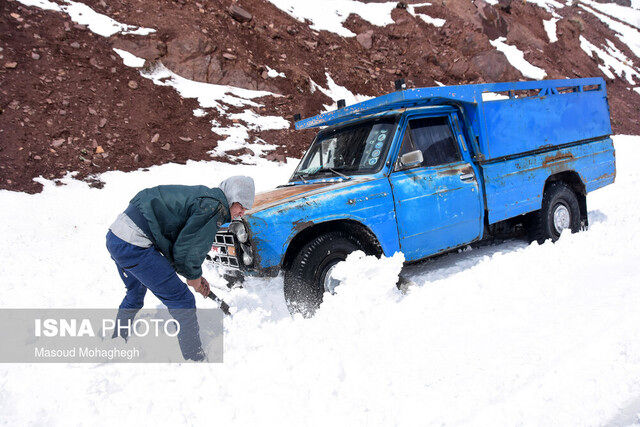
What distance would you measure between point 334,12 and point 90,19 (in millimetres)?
13484

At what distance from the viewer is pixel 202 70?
1548 centimetres

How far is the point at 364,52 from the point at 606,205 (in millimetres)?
16639

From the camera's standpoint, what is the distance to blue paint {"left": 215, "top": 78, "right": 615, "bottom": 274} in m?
3.89

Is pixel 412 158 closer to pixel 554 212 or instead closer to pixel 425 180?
pixel 425 180

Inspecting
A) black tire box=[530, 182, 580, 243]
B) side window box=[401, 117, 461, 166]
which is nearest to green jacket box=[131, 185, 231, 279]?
side window box=[401, 117, 461, 166]

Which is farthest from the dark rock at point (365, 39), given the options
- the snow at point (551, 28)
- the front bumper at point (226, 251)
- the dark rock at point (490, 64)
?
the front bumper at point (226, 251)

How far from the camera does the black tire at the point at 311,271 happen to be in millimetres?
3748

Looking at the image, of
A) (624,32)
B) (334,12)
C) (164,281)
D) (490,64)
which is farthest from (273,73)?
(624,32)

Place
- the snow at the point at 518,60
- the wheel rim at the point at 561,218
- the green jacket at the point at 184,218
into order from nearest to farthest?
1. the green jacket at the point at 184,218
2. the wheel rim at the point at 561,218
3. the snow at the point at 518,60

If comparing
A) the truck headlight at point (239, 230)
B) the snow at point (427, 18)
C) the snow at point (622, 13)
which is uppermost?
the snow at point (622, 13)

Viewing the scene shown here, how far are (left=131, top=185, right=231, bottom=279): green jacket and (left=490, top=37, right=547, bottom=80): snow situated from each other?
84.9 ft

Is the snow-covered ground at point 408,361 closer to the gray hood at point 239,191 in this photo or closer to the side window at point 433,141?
the gray hood at point 239,191

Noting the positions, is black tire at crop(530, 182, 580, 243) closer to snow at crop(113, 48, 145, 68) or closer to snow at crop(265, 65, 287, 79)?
snow at crop(265, 65, 287, 79)

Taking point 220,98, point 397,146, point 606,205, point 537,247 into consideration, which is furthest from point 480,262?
point 220,98
